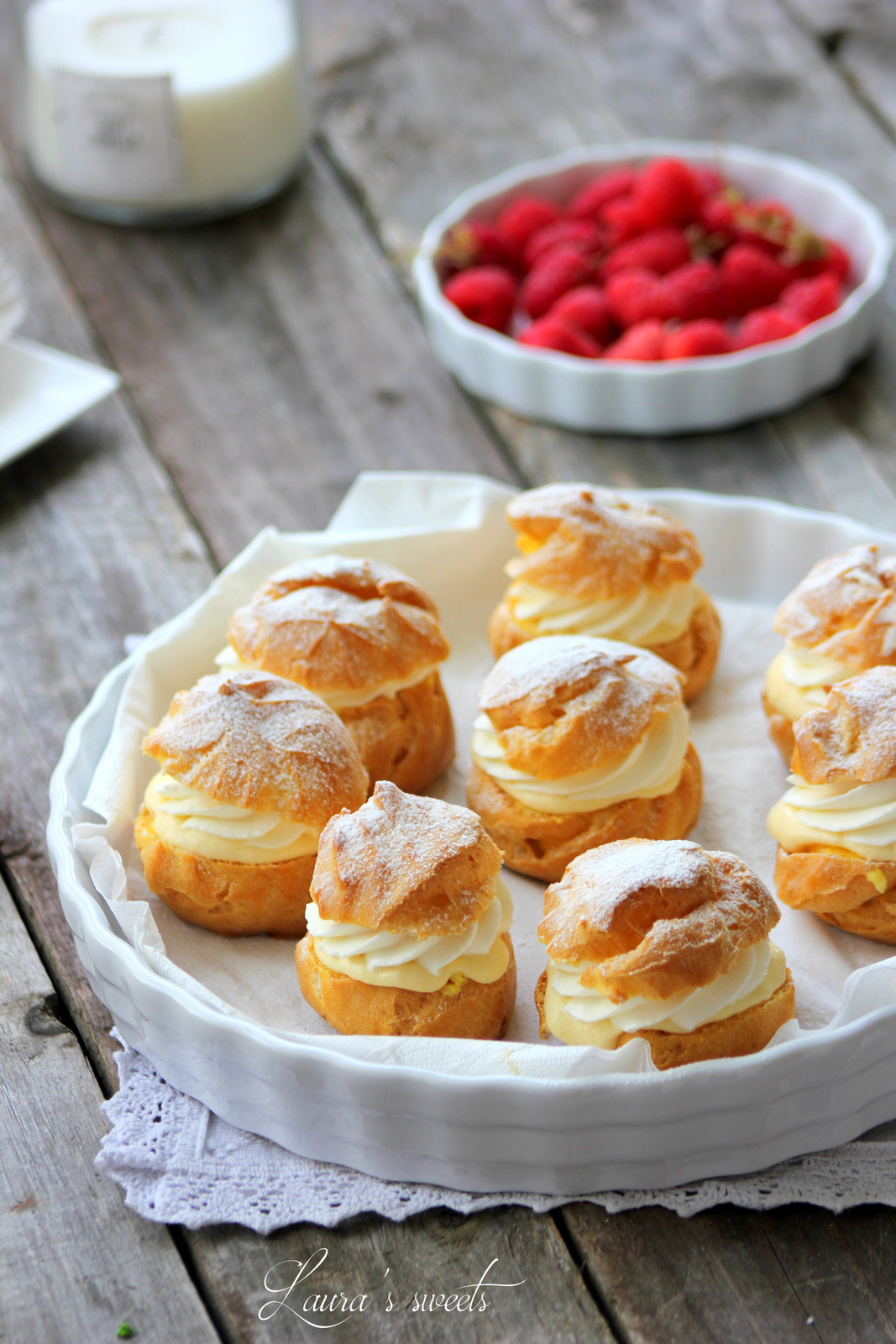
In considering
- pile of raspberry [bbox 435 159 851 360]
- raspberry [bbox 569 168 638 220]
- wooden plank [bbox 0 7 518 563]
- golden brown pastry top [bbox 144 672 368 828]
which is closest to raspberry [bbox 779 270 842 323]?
pile of raspberry [bbox 435 159 851 360]

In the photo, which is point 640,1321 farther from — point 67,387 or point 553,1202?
point 67,387

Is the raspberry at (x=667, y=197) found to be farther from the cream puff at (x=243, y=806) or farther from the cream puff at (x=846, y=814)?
the cream puff at (x=243, y=806)

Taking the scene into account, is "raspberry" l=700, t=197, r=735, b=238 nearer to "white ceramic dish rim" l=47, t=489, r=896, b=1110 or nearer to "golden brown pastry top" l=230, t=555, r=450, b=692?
"golden brown pastry top" l=230, t=555, r=450, b=692

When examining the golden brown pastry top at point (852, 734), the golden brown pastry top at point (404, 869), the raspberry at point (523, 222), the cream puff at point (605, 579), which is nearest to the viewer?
the golden brown pastry top at point (404, 869)

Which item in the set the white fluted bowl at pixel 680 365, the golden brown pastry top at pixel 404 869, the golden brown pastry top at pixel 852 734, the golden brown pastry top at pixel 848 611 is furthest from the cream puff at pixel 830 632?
the white fluted bowl at pixel 680 365

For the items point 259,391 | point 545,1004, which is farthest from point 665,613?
point 259,391

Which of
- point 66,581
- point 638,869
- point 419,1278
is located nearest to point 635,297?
point 66,581

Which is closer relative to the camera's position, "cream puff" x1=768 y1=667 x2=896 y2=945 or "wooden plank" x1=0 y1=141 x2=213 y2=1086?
"cream puff" x1=768 y1=667 x2=896 y2=945
